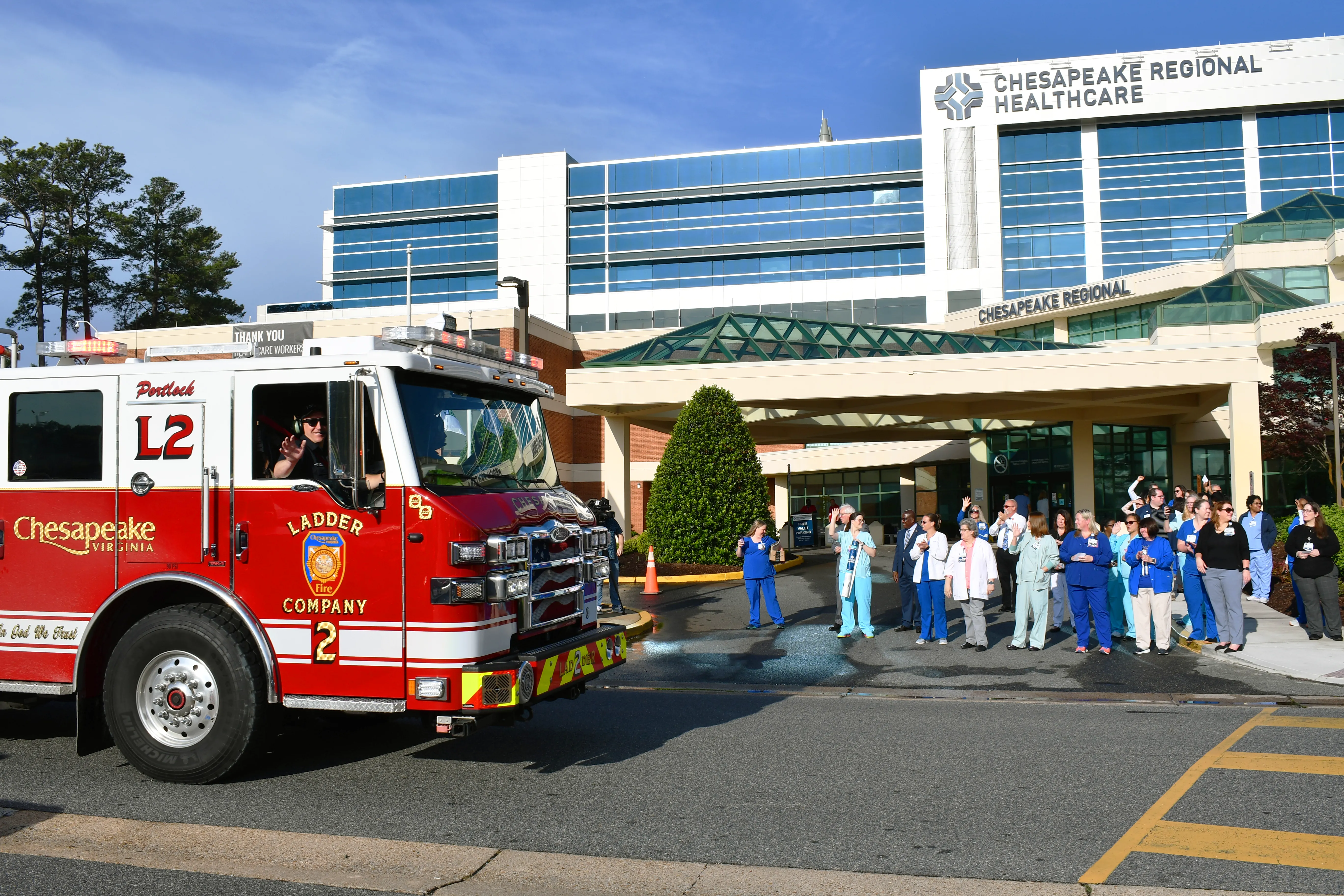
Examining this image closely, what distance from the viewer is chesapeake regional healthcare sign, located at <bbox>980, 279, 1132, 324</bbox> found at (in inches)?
1757

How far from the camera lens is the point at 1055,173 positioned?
5584 centimetres

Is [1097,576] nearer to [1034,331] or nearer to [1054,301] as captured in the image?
[1054,301]

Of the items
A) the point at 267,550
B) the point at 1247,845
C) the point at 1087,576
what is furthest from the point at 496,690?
the point at 1087,576

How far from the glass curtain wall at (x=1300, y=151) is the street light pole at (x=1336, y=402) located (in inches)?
1201

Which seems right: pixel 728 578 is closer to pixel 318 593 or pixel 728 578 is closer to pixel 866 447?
Answer: pixel 318 593

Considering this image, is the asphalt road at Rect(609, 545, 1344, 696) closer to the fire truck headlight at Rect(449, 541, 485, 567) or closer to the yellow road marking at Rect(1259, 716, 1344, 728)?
the yellow road marking at Rect(1259, 716, 1344, 728)

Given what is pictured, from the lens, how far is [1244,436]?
2405cm

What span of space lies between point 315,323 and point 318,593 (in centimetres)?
4521

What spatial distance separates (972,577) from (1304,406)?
20942 mm

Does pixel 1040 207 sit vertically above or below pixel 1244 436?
above

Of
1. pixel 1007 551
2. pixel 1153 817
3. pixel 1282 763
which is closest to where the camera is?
pixel 1153 817

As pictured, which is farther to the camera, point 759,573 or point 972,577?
point 759,573

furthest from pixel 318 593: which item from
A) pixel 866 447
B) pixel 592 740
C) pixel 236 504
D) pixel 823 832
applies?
pixel 866 447

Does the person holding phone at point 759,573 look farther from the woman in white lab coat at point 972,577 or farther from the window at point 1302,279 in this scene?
the window at point 1302,279
